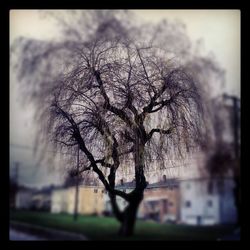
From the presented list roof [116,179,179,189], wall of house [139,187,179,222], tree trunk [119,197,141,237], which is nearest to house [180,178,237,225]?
wall of house [139,187,179,222]

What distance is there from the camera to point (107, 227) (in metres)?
11.4

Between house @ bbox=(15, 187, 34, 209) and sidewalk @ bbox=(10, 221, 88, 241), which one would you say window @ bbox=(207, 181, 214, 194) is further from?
house @ bbox=(15, 187, 34, 209)

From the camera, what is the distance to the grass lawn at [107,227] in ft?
35.7

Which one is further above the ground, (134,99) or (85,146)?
(134,99)

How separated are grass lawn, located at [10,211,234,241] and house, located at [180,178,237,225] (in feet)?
0.82

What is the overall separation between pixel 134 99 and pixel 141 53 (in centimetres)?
17

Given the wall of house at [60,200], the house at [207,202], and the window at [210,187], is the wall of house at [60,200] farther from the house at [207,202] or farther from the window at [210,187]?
the window at [210,187]

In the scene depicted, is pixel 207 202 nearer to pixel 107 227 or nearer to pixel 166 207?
pixel 166 207
